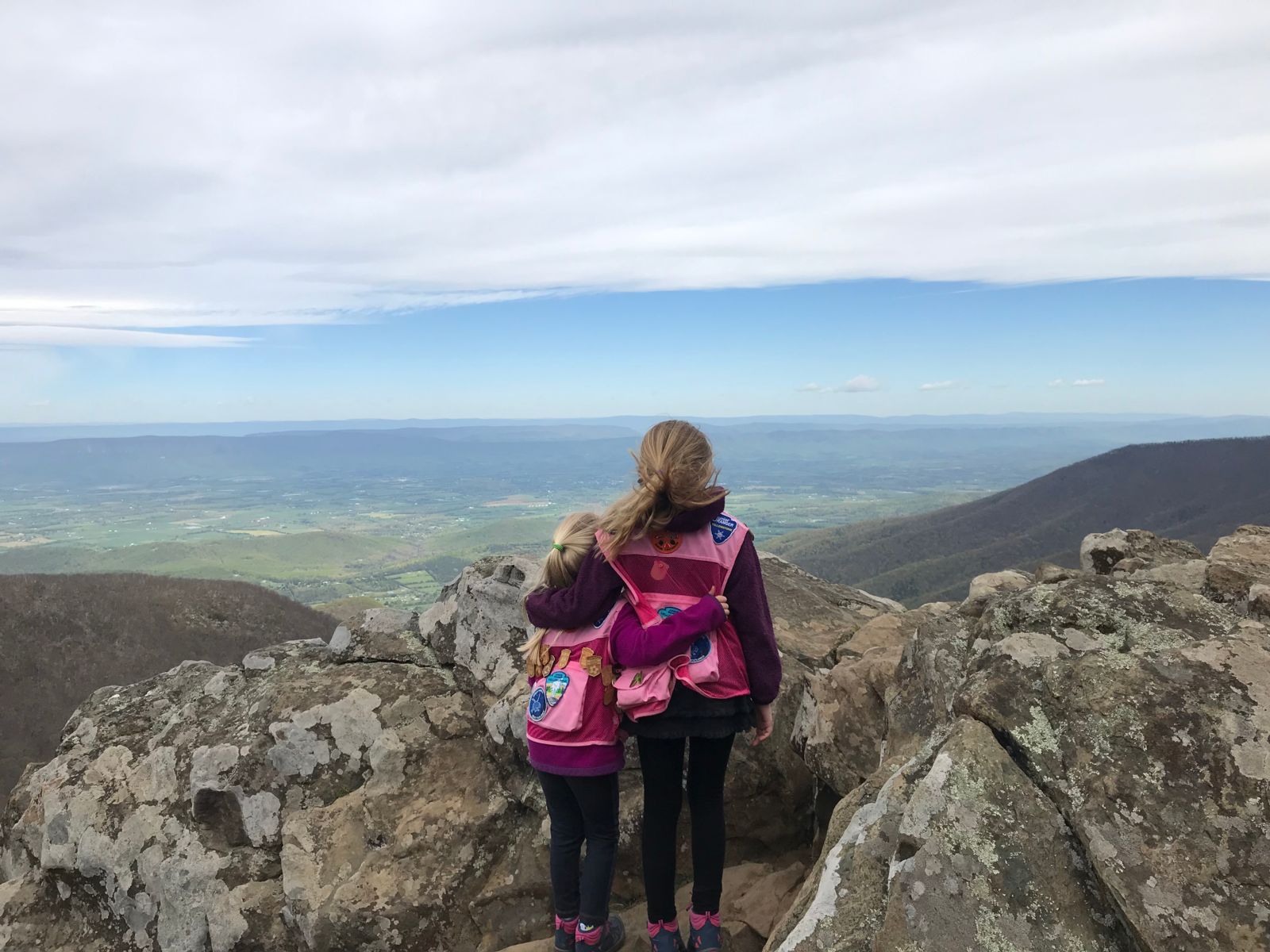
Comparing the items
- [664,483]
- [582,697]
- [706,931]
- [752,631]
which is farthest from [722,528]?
[706,931]

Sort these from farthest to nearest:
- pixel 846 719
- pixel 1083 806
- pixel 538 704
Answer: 1. pixel 846 719
2. pixel 538 704
3. pixel 1083 806

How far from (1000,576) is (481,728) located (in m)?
7.96

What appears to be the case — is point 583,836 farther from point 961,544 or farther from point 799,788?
point 961,544

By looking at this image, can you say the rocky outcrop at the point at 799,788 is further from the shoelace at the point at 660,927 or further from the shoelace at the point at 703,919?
the shoelace at the point at 660,927

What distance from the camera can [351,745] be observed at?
984cm

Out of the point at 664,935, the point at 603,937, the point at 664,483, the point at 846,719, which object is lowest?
the point at 603,937

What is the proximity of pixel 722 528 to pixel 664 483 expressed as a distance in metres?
0.75

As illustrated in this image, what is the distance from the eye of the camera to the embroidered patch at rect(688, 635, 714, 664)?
5969 millimetres

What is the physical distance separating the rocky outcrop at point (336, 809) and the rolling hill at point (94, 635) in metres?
33.1

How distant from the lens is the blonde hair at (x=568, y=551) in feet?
20.9

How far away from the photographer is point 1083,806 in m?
4.72

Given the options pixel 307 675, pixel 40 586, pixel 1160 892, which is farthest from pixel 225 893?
pixel 40 586

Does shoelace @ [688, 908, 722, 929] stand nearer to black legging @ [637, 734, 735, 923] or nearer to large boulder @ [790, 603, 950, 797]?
black legging @ [637, 734, 735, 923]

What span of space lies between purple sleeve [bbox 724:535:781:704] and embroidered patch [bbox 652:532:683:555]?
0.54 meters
